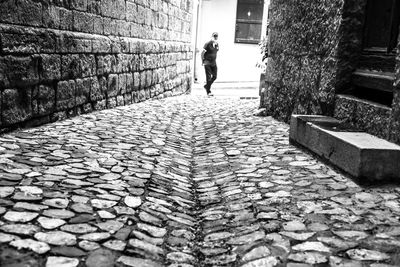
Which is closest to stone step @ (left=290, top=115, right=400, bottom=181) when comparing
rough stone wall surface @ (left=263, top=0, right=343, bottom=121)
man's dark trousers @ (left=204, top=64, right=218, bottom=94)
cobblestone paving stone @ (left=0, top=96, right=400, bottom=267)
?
cobblestone paving stone @ (left=0, top=96, right=400, bottom=267)

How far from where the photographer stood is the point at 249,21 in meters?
16.1

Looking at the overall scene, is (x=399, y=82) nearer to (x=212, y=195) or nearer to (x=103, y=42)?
(x=212, y=195)

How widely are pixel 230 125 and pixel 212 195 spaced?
2646 millimetres

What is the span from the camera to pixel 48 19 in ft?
14.8

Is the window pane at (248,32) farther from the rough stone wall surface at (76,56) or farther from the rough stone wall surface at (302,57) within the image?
the rough stone wall surface at (302,57)

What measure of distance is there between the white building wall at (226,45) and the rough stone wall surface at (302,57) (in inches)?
385

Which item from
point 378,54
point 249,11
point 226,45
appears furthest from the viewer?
point 226,45

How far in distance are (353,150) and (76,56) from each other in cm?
352

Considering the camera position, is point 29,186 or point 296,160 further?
point 296,160

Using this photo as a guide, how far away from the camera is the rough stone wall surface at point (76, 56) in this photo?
3990mm

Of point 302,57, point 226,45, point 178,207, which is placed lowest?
point 178,207

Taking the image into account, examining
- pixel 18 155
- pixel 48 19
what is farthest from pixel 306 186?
pixel 48 19

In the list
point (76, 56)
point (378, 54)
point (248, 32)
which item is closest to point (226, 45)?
point (248, 32)

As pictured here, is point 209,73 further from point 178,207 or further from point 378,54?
point 178,207
